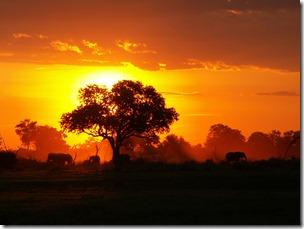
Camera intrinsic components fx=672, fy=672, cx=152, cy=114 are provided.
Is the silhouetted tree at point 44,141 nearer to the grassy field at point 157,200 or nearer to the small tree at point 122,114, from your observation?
the small tree at point 122,114

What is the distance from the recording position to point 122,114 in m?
74.4

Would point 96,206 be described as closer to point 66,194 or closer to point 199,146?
point 66,194

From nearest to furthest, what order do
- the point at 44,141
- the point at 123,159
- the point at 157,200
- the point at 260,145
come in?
the point at 157,200 → the point at 123,159 → the point at 260,145 → the point at 44,141

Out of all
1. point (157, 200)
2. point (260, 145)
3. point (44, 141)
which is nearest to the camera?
point (157, 200)

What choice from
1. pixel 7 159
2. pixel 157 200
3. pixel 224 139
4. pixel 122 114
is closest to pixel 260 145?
pixel 224 139

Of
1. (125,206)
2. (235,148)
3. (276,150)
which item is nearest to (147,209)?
(125,206)

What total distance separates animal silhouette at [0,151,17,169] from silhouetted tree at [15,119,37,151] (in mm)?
71945

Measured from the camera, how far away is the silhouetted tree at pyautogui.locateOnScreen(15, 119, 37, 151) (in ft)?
449

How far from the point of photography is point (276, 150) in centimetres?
11794

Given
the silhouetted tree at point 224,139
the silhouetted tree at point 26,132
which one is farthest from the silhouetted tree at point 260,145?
the silhouetted tree at point 26,132

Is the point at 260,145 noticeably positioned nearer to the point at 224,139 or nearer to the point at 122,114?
the point at 224,139

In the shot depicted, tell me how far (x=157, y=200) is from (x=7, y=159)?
35.2 m

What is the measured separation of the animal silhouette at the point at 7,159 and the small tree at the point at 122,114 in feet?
43.0

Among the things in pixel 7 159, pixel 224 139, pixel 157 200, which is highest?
pixel 224 139
